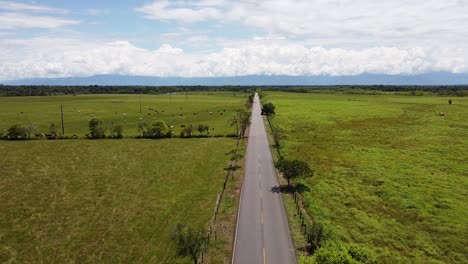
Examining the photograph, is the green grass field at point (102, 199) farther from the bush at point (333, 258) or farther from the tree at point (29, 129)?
the bush at point (333, 258)

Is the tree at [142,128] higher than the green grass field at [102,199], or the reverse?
the tree at [142,128]

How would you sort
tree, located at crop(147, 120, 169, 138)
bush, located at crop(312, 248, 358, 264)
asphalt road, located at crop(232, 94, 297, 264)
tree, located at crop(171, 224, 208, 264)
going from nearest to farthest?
bush, located at crop(312, 248, 358, 264)
tree, located at crop(171, 224, 208, 264)
asphalt road, located at crop(232, 94, 297, 264)
tree, located at crop(147, 120, 169, 138)

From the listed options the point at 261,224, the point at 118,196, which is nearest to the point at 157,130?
the point at 118,196

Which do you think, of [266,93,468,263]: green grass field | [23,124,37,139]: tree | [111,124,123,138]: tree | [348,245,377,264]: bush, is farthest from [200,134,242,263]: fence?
[23,124,37,139]: tree

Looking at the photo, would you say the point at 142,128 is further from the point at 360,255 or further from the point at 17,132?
the point at 360,255

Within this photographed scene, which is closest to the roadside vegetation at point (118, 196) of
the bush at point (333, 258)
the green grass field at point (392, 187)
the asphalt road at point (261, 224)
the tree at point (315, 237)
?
the asphalt road at point (261, 224)

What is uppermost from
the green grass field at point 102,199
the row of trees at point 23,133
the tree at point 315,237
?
the row of trees at point 23,133

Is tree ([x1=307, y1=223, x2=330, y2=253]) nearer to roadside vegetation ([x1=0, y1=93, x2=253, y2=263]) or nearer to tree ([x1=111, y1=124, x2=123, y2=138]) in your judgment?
roadside vegetation ([x1=0, y1=93, x2=253, y2=263])
